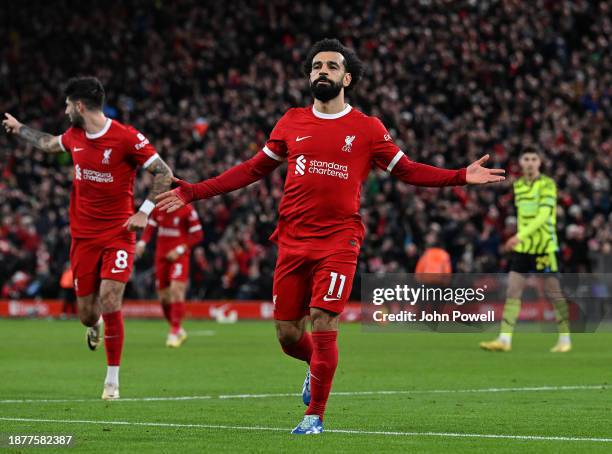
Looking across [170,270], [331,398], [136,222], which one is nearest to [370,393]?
[331,398]

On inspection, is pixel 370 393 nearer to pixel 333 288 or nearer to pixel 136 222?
pixel 136 222

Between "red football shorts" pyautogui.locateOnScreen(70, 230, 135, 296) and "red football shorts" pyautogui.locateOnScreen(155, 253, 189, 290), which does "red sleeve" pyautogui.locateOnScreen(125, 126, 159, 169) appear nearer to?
"red football shorts" pyautogui.locateOnScreen(70, 230, 135, 296)

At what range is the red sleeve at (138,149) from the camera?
1277 centimetres

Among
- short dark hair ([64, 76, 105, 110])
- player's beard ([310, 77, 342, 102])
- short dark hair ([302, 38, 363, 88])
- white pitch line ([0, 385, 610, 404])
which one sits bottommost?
white pitch line ([0, 385, 610, 404])

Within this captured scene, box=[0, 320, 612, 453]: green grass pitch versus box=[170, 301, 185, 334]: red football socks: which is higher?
box=[0, 320, 612, 453]: green grass pitch

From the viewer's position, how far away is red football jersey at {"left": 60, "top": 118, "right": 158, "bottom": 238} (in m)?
12.9

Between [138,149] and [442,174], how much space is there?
4196mm

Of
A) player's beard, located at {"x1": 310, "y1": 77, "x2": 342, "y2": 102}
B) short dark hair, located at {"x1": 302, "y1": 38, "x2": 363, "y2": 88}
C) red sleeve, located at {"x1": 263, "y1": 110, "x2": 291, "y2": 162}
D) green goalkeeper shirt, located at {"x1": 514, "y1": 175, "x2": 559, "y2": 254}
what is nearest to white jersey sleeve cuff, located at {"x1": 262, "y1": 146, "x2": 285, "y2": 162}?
red sleeve, located at {"x1": 263, "y1": 110, "x2": 291, "y2": 162}

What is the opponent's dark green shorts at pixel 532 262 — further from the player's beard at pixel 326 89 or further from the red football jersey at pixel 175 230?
the player's beard at pixel 326 89

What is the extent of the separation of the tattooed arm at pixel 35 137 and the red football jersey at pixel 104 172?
114mm

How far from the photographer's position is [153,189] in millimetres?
12328

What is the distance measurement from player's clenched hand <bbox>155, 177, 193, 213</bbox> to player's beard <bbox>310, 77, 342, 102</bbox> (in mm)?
1164

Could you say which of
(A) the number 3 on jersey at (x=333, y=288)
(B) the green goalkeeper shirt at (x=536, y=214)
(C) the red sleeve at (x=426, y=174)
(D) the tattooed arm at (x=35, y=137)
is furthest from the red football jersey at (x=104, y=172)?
(B) the green goalkeeper shirt at (x=536, y=214)

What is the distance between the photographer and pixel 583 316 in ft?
85.1
